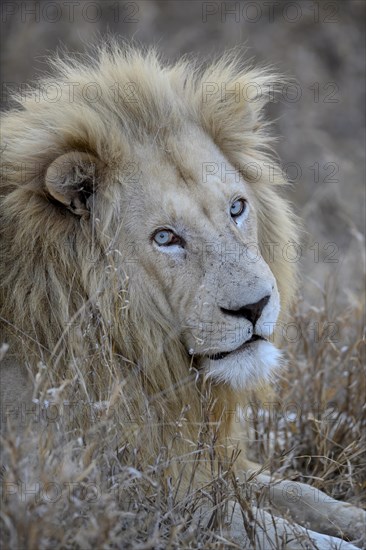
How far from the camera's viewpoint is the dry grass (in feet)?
7.82

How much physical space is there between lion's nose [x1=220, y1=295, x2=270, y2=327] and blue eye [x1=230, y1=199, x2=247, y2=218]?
1.49 feet

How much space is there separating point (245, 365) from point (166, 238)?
0.58 m

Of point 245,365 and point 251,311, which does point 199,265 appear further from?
point 245,365

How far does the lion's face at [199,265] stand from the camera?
320 centimetres

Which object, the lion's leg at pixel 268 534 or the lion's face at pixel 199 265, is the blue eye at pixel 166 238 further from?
the lion's leg at pixel 268 534

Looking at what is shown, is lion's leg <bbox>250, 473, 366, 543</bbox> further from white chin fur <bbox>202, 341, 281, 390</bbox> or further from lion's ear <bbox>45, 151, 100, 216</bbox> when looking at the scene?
lion's ear <bbox>45, 151, 100, 216</bbox>

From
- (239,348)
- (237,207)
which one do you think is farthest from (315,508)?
(237,207)

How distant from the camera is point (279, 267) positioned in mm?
3898

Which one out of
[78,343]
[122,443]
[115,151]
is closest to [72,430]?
[122,443]

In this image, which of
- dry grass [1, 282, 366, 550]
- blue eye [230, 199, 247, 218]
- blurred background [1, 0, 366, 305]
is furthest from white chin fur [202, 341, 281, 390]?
blurred background [1, 0, 366, 305]

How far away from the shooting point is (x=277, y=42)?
38.0ft

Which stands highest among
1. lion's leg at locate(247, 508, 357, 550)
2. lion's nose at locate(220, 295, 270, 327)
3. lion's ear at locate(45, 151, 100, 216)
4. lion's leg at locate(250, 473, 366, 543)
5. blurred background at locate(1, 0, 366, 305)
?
blurred background at locate(1, 0, 366, 305)

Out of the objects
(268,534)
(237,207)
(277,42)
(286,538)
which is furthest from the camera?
(277,42)

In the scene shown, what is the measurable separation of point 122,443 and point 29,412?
373mm
